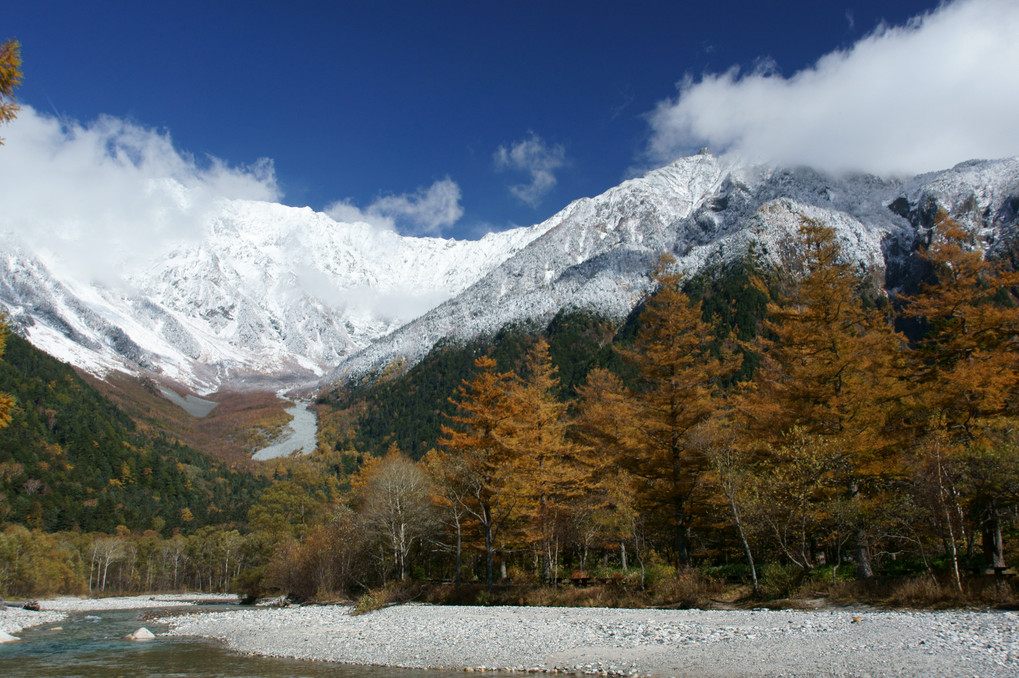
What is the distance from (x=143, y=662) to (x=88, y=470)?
451ft

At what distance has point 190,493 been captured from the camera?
146 m

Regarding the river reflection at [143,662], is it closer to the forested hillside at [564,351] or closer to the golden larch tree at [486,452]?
the golden larch tree at [486,452]

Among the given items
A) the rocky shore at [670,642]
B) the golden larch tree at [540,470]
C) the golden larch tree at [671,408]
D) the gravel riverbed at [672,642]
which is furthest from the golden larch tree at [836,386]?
the golden larch tree at [540,470]

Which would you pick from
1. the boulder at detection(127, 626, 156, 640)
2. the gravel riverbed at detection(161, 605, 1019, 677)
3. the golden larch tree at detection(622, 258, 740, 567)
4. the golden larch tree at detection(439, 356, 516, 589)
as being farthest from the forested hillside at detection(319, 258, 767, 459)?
the gravel riverbed at detection(161, 605, 1019, 677)

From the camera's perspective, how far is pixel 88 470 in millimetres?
129875

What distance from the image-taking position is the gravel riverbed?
12156 mm

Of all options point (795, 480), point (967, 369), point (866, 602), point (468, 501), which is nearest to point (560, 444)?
point (468, 501)

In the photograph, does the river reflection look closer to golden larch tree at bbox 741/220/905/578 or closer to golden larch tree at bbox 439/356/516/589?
golden larch tree at bbox 439/356/516/589

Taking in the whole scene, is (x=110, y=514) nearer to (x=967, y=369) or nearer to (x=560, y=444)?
(x=560, y=444)

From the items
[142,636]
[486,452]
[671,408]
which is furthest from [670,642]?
[142,636]

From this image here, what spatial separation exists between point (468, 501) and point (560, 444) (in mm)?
6140

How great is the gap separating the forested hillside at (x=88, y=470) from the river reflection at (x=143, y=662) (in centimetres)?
9555

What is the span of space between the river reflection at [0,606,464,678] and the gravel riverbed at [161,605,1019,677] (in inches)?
47.0

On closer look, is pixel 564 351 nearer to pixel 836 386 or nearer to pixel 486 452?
pixel 486 452
